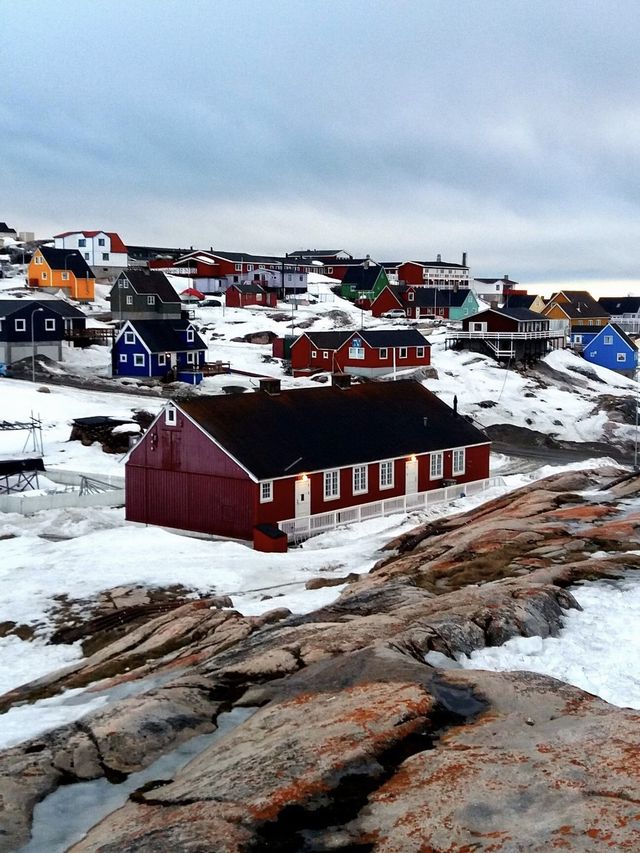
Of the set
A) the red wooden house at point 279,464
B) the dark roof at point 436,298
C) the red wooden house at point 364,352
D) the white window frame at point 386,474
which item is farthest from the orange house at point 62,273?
the white window frame at point 386,474

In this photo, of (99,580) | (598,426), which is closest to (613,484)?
(99,580)

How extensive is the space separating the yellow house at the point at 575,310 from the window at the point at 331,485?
86.1 meters

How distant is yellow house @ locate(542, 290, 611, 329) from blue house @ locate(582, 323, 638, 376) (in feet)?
34.4

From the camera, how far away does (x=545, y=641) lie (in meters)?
14.5

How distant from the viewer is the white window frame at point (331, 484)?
37.8m

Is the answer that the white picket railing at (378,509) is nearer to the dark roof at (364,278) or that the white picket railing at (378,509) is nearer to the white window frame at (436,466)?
the white window frame at (436,466)

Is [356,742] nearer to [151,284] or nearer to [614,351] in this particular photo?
[151,284]

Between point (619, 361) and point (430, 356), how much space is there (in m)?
30.9

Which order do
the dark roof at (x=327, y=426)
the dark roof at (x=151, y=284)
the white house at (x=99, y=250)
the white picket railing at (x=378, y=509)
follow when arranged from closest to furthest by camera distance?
the white picket railing at (x=378, y=509), the dark roof at (x=327, y=426), the dark roof at (x=151, y=284), the white house at (x=99, y=250)

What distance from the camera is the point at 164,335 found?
3132 inches

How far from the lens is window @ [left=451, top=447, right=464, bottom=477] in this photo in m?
44.8

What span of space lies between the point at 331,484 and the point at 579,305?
95169mm

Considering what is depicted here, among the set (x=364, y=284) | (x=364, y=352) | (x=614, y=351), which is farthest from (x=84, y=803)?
(x=364, y=284)

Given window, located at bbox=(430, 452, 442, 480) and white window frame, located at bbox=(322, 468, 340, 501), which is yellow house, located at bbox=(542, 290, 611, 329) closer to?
window, located at bbox=(430, 452, 442, 480)
